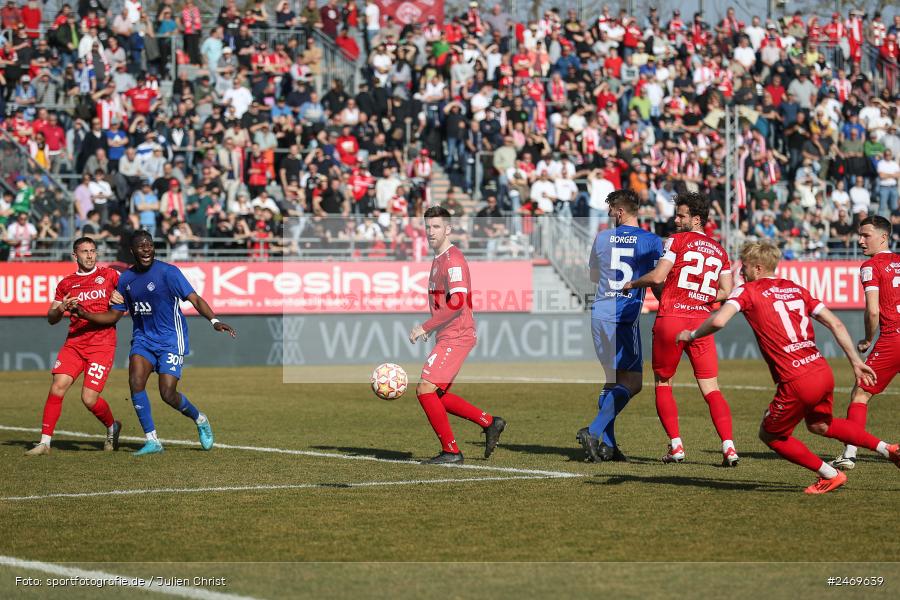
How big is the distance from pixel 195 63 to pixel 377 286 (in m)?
7.30

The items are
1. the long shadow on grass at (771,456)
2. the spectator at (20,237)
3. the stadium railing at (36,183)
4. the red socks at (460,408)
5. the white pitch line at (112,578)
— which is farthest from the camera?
the stadium railing at (36,183)

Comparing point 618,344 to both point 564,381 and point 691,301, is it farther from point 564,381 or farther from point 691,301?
point 564,381

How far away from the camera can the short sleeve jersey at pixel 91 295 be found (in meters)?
13.6

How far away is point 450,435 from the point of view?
12062mm

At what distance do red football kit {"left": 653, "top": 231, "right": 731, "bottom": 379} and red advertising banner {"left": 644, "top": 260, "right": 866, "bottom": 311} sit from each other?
19.6 meters

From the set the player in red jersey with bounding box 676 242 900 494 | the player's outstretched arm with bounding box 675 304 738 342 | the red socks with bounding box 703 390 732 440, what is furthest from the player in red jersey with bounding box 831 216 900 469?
the player's outstretched arm with bounding box 675 304 738 342

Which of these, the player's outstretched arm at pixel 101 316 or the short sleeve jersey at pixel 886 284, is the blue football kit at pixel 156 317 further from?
the short sleeve jersey at pixel 886 284

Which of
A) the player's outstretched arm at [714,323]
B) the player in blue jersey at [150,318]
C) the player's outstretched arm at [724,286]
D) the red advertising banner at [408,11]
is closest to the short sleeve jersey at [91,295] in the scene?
the player in blue jersey at [150,318]

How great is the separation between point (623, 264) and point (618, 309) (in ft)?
1.29

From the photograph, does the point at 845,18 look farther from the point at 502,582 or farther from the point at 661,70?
the point at 502,582

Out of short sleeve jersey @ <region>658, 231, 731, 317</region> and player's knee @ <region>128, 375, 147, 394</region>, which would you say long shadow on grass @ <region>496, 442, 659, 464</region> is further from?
player's knee @ <region>128, 375, 147, 394</region>

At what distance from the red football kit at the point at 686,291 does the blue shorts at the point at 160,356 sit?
454cm

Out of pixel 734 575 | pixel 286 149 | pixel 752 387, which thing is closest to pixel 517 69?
pixel 286 149

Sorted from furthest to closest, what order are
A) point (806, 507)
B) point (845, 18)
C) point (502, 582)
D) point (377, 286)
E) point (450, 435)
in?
point (845, 18) < point (377, 286) < point (450, 435) < point (806, 507) < point (502, 582)
